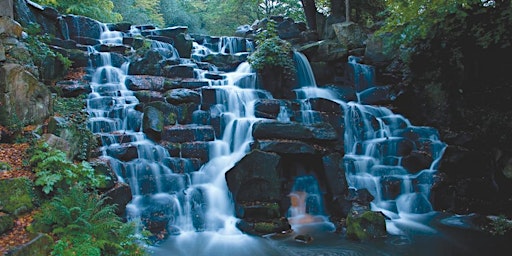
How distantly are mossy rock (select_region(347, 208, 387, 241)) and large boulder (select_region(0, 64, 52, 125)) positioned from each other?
6.72m

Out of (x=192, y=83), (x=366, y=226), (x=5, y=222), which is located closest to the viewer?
(x=5, y=222)

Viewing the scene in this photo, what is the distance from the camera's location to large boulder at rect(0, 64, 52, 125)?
7.02 meters

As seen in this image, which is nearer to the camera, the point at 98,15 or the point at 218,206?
the point at 218,206

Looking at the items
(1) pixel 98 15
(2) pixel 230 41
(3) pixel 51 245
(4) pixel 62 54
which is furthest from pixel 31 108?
(1) pixel 98 15

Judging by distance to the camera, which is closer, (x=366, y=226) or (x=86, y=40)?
(x=366, y=226)

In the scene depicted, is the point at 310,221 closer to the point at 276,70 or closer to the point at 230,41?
the point at 276,70

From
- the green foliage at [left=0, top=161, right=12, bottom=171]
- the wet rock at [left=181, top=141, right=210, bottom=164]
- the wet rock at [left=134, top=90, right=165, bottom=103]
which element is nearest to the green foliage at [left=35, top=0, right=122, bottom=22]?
the wet rock at [left=134, top=90, right=165, bottom=103]

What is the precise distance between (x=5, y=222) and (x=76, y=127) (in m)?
3.72

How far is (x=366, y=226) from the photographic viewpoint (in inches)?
309

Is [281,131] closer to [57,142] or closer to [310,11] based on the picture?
[57,142]

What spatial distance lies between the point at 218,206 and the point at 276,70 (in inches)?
244

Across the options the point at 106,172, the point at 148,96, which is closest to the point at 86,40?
the point at 148,96

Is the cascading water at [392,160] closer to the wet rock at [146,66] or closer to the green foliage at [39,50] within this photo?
the wet rock at [146,66]

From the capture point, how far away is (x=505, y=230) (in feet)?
26.5
